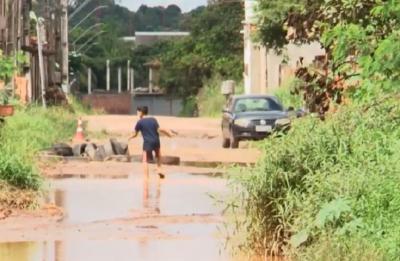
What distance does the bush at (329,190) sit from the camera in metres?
10.3

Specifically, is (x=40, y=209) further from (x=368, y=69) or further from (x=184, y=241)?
(x=368, y=69)

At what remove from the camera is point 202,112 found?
72250 mm

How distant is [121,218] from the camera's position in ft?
56.1

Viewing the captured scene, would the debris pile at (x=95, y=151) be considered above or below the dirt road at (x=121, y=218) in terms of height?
above

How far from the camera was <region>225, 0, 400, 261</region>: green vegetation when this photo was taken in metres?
10.5

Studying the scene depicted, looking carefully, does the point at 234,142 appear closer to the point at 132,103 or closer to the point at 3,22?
the point at 3,22

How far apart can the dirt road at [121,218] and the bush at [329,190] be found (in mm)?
802

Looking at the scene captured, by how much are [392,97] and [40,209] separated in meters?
7.33

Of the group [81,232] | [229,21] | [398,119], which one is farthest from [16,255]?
[229,21]

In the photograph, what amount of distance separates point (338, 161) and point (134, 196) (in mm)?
9125

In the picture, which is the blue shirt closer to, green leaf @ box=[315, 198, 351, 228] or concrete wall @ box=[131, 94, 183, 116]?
green leaf @ box=[315, 198, 351, 228]

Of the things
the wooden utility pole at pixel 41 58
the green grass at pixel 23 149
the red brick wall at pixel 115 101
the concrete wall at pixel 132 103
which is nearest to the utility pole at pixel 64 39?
the wooden utility pole at pixel 41 58

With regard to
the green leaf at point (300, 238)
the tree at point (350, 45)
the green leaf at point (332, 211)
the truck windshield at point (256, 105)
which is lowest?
the green leaf at point (300, 238)

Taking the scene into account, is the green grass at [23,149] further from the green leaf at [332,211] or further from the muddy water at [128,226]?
the green leaf at [332,211]
